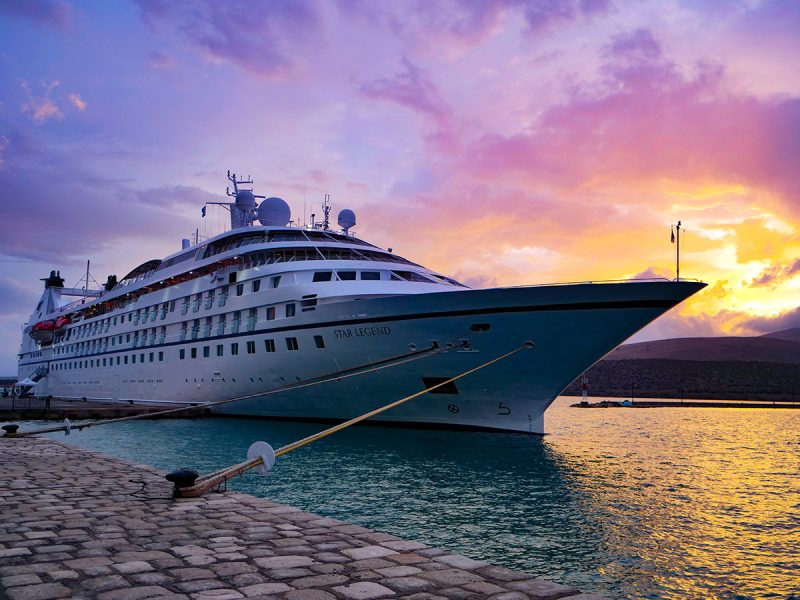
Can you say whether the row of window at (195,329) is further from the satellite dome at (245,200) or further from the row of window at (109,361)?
the satellite dome at (245,200)

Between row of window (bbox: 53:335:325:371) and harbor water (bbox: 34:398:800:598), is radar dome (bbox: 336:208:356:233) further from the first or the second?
harbor water (bbox: 34:398:800:598)

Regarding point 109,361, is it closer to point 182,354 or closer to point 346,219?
point 182,354

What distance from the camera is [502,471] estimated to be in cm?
1748

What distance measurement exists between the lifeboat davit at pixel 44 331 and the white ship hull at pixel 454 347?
41305 millimetres

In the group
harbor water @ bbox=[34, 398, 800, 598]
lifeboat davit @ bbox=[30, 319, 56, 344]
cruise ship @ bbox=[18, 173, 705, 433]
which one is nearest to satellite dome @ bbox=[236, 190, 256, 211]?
cruise ship @ bbox=[18, 173, 705, 433]

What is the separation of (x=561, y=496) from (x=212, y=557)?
993 centimetres

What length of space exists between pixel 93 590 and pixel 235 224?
1578 inches

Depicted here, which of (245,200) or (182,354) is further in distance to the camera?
(245,200)

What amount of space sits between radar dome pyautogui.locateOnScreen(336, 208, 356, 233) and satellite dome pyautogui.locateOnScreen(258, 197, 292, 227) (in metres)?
4.30

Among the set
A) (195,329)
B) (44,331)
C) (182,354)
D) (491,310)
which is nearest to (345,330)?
(491,310)

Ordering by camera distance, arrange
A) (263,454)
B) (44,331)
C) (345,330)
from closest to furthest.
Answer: (263,454), (345,330), (44,331)

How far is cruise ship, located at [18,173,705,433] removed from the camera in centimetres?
2148

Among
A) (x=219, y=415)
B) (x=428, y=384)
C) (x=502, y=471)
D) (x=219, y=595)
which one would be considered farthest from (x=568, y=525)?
(x=219, y=415)

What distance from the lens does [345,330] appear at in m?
25.2
